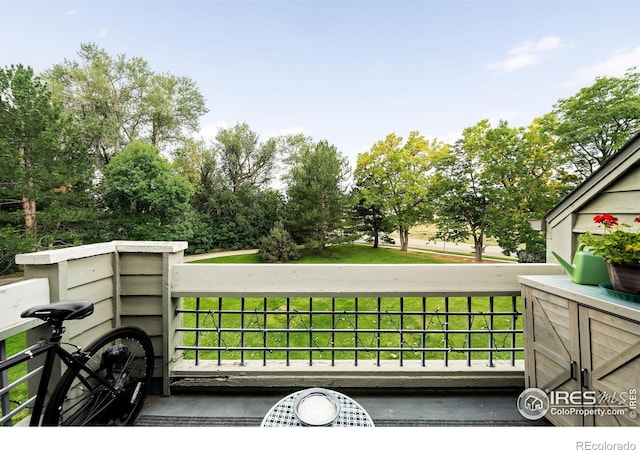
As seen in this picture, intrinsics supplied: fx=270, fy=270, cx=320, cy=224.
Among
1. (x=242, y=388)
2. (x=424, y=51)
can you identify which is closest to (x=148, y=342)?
(x=242, y=388)

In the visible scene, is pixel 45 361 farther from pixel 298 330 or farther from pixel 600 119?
pixel 600 119

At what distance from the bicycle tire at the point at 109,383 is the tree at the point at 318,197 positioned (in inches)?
316

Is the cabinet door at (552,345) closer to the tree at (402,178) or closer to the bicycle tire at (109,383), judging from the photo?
the bicycle tire at (109,383)

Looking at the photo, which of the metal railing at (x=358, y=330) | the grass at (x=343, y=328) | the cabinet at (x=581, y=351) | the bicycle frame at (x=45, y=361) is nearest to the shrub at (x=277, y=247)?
the grass at (x=343, y=328)

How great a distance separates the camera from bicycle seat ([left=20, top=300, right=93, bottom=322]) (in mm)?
771

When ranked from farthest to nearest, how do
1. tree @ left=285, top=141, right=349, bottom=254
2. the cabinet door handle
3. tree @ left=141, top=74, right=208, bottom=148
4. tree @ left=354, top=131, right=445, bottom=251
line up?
tree @ left=285, top=141, right=349, bottom=254 → tree @ left=354, top=131, right=445, bottom=251 → tree @ left=141, top=74, right=208, bottom=148 → the cabinet door handle

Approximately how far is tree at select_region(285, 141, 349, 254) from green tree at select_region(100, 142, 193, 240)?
343cm

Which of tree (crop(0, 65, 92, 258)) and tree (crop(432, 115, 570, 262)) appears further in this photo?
tree (crop(432, 115, 570, 262))

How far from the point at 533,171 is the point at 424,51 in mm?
6225

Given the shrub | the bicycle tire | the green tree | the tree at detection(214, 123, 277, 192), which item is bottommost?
the shrub

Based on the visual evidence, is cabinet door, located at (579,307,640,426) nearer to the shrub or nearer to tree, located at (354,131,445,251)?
tree, located at (354,131,445,251)

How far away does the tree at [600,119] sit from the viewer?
4.50m

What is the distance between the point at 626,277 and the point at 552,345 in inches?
13.8

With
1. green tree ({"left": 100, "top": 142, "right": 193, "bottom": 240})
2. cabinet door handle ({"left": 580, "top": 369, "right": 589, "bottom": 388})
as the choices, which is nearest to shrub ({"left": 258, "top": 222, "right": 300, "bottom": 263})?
green tree ({"left": 100, "top": 142, "right": 193, "bottom": 240})
